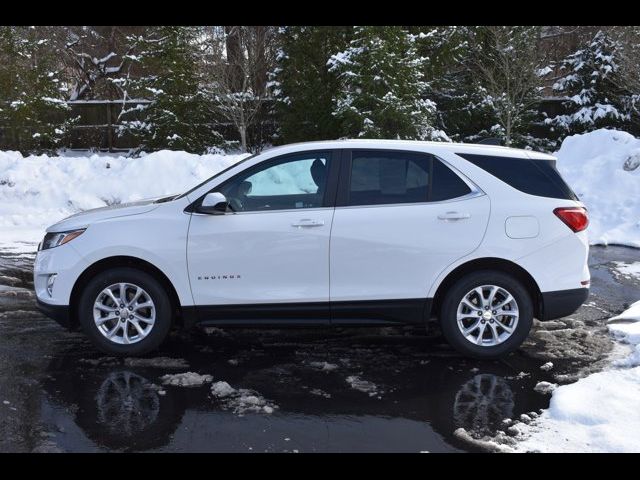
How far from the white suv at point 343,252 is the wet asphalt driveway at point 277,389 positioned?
1.10ft

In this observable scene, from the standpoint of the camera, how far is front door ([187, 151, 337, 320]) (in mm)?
5617

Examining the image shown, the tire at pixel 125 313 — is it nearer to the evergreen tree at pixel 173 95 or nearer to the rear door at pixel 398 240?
the rear door at pixel 398 240

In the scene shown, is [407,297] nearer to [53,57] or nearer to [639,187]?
[639,187]

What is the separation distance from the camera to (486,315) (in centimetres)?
572

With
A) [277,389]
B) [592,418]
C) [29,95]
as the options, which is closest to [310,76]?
[29,95]

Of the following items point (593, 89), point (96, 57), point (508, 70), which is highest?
point (96, 57)

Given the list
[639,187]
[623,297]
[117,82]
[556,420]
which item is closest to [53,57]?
[117,82]

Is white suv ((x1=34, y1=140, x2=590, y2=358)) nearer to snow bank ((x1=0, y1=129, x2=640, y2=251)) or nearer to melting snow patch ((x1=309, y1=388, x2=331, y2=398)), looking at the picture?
melting snow patch ((x1=309, y1=388, x2=331, y2=398))

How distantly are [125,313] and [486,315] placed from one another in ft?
9.61

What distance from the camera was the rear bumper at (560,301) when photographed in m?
5.70

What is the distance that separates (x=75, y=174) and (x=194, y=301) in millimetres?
9326

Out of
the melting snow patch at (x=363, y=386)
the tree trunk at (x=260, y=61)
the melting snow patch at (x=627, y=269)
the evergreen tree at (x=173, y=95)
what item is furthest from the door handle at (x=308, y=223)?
the tree trunk at (x=260, y=61)

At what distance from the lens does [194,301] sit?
5.71 meters

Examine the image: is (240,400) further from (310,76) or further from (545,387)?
(310,76)
